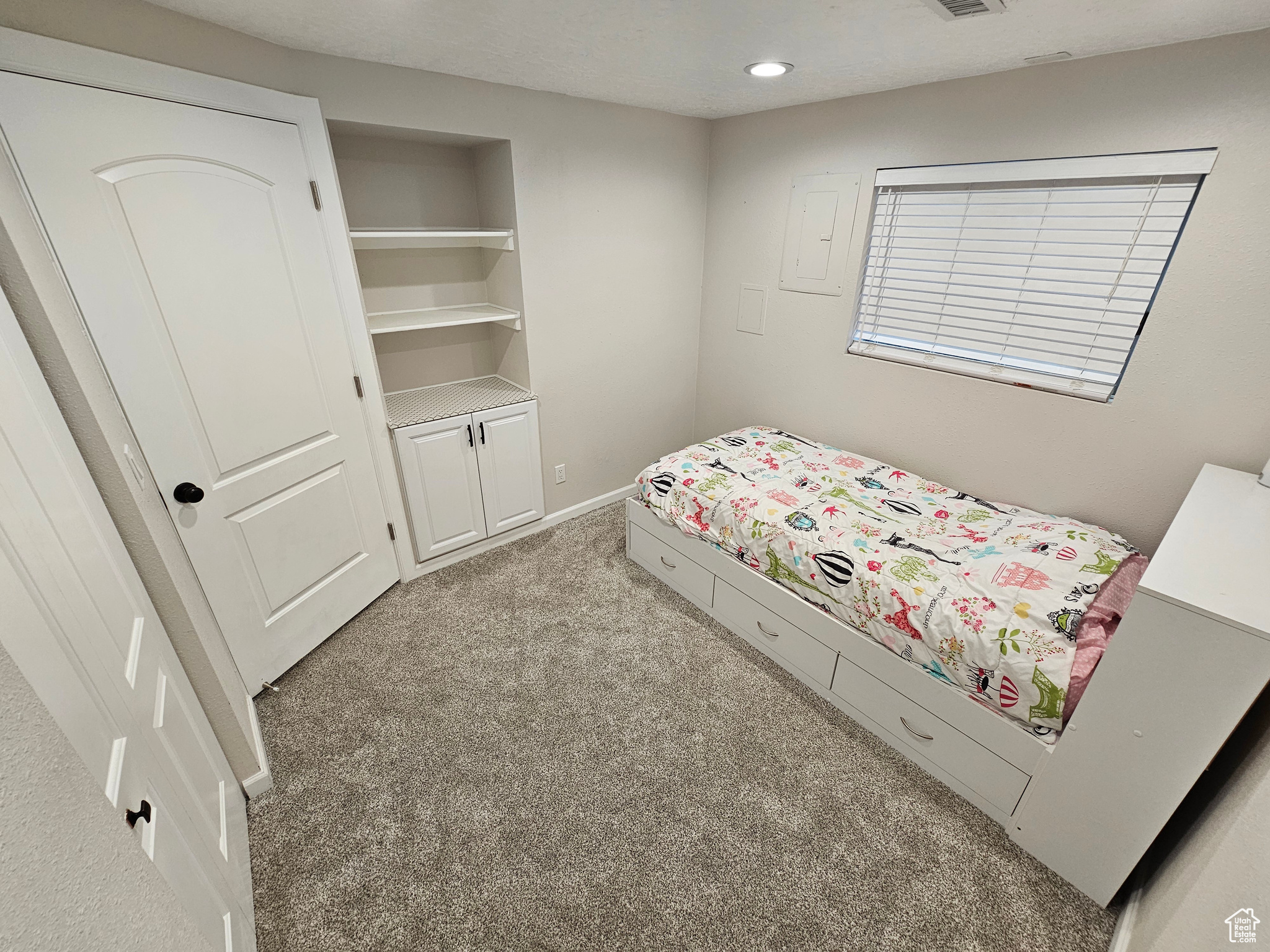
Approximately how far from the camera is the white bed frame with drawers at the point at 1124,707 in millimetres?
1121

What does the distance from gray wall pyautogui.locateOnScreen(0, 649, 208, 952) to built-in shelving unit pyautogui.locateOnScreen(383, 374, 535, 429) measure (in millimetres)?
1899

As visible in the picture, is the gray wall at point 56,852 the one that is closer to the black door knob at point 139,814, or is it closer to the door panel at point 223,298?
the black door knob at point 139,814

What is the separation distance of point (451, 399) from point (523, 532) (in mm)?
875

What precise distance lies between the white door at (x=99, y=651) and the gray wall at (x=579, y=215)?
1.25 meters

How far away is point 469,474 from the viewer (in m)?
2.74

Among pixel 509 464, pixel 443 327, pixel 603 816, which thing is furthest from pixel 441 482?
pixel 603 816

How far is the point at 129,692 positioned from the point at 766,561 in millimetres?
1884

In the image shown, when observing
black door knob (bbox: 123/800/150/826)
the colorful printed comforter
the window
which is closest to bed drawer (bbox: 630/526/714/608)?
the colorful printed comforter

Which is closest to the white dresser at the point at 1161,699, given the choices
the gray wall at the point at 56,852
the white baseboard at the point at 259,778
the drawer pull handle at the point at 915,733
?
the drawer pull handle at the point at 915,733

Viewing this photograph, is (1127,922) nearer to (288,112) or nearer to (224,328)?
(224,328)

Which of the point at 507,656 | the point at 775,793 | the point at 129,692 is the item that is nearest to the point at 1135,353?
the point at 775,793

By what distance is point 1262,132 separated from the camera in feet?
5.12

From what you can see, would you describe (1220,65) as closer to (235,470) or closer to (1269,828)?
(1269,828)

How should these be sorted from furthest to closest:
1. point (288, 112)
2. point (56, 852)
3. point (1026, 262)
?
point (1026, 262), point (288, 112), point (56, 852)
